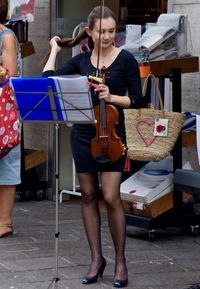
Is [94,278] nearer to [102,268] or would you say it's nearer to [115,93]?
[102,268]

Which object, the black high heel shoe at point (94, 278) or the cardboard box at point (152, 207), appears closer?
the black high heel shoe at point (94, 278)

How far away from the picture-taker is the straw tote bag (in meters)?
7.16

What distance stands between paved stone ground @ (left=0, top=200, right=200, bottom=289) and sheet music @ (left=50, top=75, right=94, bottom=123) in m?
1.21

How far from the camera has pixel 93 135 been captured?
601 centimetres

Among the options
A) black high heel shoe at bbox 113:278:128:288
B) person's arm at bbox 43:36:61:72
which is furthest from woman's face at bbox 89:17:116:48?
black high heel shoe at bbox 113:278:128:288

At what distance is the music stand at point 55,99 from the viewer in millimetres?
5496

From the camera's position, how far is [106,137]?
229 inches

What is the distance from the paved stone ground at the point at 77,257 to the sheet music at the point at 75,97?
121 centimetres

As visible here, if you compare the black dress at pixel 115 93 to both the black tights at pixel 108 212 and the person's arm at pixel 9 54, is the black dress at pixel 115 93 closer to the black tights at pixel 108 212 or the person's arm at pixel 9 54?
the black tights at pixel 108 212

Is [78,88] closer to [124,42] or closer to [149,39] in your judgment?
[149,39]

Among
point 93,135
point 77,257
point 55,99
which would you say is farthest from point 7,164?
point 55,99

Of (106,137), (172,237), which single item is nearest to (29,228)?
(172,237)

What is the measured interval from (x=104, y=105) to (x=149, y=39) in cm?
171

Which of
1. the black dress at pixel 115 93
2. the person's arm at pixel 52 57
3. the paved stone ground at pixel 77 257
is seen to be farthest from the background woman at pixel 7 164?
the black dress at pixel 115 93
